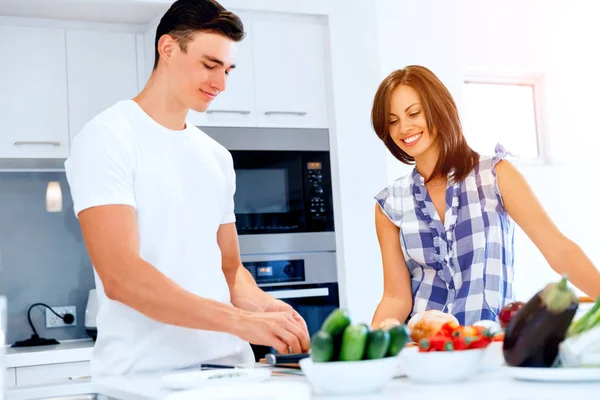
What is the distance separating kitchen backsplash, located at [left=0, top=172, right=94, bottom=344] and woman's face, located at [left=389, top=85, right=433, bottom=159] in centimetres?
202

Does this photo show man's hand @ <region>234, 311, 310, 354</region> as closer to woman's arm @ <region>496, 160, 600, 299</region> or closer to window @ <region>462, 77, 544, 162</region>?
woman's arm @ <region>496, 160, 600, 299</region>

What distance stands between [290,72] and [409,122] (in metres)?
1.41

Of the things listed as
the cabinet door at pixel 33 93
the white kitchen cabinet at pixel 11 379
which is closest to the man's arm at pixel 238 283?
the white kitchen cabinet at pixel 11 379

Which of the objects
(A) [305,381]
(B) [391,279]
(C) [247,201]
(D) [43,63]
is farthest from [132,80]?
(A) [305,381]

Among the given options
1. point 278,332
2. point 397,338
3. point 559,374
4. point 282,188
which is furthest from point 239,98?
point 559,374

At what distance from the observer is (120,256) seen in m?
1.59

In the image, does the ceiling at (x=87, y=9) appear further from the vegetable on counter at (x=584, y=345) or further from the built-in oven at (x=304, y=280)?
the vegetable on counter at (x=584, y=345)

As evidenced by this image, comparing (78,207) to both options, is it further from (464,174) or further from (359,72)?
(359,72)

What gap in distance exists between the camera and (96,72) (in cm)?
341

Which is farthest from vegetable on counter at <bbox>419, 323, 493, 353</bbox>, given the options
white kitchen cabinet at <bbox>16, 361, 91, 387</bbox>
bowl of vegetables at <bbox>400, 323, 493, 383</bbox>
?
white kitchen cabinet at <bbox>16, 361, 91, 387</bbox>

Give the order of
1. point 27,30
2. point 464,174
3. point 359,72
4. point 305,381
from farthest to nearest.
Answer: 1. point 359,72
2. point 27,30
3. point 464,174
4. point 305,381

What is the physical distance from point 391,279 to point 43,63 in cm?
194

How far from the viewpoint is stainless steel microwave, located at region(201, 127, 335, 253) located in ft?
11.0

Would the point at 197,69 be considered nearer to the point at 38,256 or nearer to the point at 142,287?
the point at 142,287
